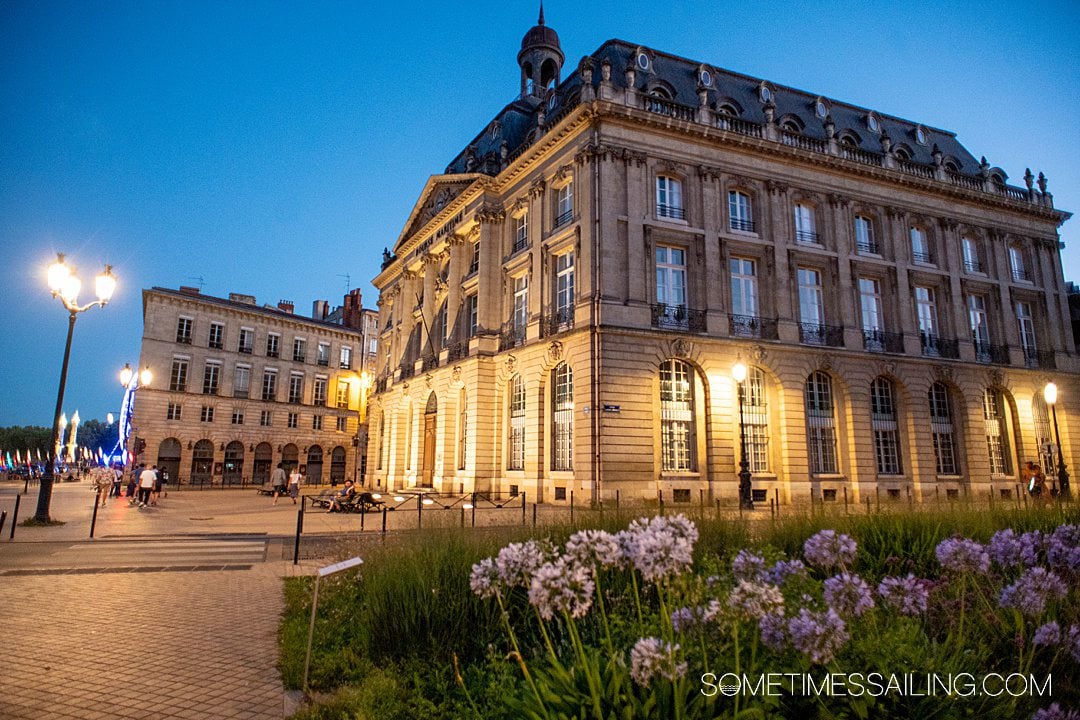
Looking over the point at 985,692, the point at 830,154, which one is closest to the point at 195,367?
the point at 830,154

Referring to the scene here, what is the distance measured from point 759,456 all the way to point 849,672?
23.6 metres

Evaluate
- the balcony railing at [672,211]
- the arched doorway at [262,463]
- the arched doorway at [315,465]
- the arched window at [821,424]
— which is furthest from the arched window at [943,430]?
the arched doorway at [262,463]

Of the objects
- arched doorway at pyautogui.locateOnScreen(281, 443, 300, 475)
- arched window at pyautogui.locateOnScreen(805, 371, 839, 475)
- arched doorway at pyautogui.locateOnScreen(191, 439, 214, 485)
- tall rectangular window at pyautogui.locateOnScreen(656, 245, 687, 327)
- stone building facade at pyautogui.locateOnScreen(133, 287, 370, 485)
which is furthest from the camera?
arched doorway at pyautogui.locateOnScreen(281, 443, 300, 475)

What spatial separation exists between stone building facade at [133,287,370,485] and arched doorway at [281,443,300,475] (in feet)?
0.29

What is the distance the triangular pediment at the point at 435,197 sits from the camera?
3322 centimetres

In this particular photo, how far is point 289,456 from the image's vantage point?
55219mm

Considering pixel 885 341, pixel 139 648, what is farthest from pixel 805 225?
pixel 139 648

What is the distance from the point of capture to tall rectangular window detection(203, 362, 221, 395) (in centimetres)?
5125

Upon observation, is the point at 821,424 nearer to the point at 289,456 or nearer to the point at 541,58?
the point at 541,58

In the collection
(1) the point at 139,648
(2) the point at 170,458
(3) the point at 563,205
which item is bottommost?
(1) the point at 139,648

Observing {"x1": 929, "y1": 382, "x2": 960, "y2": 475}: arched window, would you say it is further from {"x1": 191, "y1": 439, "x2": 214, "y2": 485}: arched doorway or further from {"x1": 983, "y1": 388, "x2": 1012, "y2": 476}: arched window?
{"x1": 191, "y1": 439, "x2": 214, "y2": 485}: arched doorway

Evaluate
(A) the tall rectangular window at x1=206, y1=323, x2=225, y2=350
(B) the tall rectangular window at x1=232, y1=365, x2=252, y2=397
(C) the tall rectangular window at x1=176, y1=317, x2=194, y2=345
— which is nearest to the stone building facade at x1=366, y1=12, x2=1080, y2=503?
(B) the tall rectangular window at x1=232, y1=365, x2=252, y2=397

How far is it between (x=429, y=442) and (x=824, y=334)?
21.6m

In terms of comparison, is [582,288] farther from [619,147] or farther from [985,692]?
[985,692]
